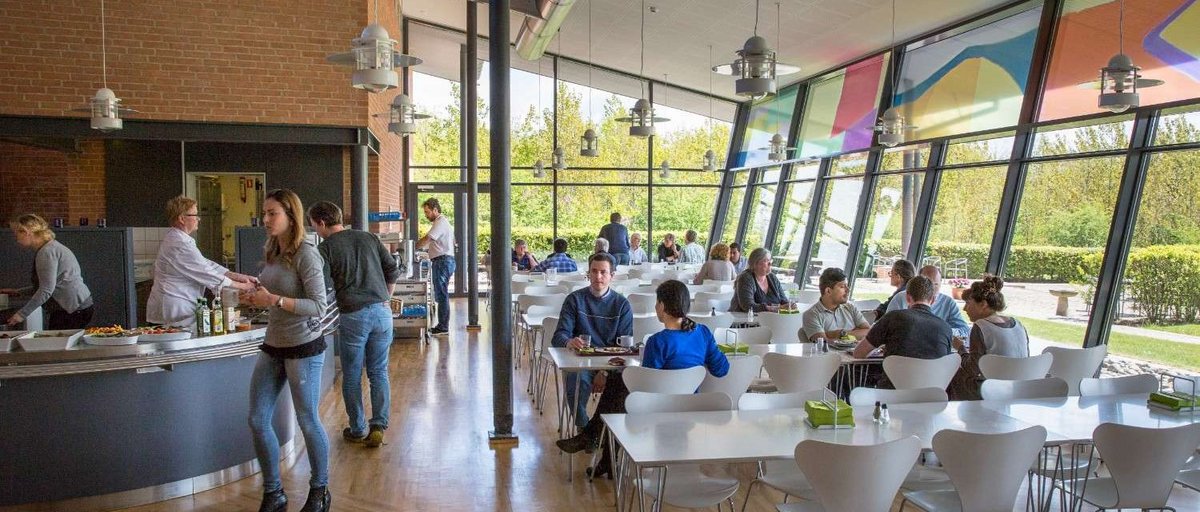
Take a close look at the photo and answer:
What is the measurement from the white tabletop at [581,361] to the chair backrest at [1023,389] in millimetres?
1787

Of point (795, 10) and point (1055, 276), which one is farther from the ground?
point (795, 10)

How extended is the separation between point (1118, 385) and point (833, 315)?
6.39ft

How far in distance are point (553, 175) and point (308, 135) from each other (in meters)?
7.17

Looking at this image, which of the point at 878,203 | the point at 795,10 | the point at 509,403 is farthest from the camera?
the point at 878,203

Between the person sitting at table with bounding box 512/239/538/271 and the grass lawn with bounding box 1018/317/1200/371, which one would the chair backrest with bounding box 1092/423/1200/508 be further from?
the person sitting at table with bounding box 512/239/538/271

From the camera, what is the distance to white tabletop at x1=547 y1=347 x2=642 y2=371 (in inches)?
182

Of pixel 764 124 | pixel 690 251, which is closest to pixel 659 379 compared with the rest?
pixel 690 251

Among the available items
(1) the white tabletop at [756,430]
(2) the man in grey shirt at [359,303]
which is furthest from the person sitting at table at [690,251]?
(1) the white tabletop at [756,430]

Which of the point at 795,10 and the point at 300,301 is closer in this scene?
the point at 300,301

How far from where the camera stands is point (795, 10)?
9453 millimetres

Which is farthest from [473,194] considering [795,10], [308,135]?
[795,10]

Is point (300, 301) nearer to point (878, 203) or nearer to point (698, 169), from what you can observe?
point (878, 203)

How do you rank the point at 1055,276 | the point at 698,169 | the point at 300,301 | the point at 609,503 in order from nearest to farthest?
1. the point at 300,301
2. the point at 609,503
3. the point at 1055,276
4. the point at 698,169

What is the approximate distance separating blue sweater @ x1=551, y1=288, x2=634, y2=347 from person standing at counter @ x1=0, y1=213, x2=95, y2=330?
3409 mm
